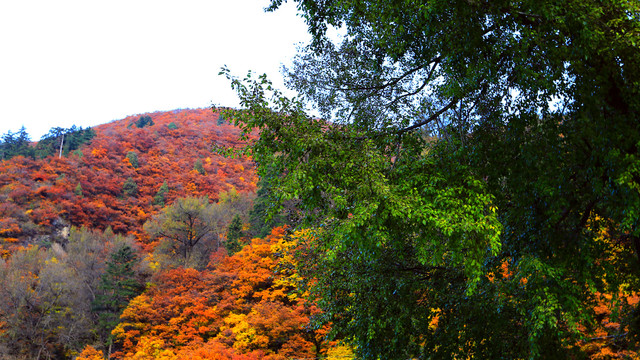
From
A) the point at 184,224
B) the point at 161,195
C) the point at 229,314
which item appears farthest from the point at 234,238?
the point at 161,195

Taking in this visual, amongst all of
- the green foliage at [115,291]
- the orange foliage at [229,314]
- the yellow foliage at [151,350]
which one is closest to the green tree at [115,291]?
the green foliage at [115,291]

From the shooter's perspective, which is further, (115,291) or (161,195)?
(161,195)

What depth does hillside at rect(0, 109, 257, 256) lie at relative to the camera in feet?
104

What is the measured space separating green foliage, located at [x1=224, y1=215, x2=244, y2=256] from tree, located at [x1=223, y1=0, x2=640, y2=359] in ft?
59.7

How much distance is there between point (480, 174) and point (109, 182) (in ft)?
126

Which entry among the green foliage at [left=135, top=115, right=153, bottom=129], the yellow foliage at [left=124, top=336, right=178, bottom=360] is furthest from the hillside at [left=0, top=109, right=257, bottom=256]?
the yellow foliage at [left=124, top=336, right=178, bottom=360]

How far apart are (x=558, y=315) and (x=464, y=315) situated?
1.19m

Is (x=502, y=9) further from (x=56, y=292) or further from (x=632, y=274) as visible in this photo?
(x=56, y=292)

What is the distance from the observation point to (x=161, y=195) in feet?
126

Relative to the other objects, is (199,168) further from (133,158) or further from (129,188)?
(129,188)

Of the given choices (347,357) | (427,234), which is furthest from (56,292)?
(427,234)

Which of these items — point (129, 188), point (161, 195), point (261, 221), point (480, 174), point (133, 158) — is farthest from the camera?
point (133, 158)

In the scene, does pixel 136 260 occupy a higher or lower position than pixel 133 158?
lower

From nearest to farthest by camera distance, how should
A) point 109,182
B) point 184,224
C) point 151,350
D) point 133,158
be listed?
point 151,350 < point 184,224 < point 109,182 < point 133,158
